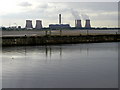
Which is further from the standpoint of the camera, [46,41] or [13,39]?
[46,41]

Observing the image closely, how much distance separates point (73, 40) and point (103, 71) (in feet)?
147

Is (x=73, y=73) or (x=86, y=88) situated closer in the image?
(x=86, y=88)

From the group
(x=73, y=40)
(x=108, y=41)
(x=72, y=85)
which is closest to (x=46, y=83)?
(x=72, y=85)

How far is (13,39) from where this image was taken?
5769 cm

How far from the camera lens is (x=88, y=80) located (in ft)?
67.7

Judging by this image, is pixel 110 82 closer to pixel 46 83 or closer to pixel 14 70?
pixel 46 83

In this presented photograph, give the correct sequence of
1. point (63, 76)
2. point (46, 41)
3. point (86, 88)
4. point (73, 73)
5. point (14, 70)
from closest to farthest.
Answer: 1. point (86, 88)
2. point (63, 76)
3. point (73, 73)
4. point (14, 70)
5. point (46, 41)

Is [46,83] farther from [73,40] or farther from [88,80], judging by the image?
[73,40]

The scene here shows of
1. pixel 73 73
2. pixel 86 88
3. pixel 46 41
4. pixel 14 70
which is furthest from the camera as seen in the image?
pixel 46 41

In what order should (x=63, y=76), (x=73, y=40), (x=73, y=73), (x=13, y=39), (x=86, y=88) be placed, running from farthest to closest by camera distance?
1. (x=73, y=40)
2. (x=13, y=39)
3. (x=73, y=73)
4. (x=63, y=76)
5. (x=86, y=88)

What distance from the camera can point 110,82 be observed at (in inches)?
778

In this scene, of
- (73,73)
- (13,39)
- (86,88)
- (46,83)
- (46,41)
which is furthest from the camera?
(46,41)

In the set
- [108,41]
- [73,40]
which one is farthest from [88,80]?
Result: [108,41]

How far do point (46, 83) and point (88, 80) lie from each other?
3.58 m
